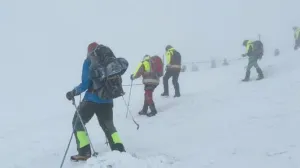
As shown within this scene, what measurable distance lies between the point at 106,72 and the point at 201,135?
345cm

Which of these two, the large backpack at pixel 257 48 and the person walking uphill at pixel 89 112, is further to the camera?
the large backpack at pixel 257 48

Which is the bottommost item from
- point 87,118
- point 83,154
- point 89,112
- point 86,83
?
point 83,154

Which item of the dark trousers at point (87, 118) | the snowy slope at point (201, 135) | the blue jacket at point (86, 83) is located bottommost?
the snowy slope at point (201, 135)

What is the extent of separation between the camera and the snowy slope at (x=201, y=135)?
7376mm

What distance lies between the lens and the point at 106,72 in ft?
23.8

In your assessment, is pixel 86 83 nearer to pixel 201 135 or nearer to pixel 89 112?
pixel 89 112

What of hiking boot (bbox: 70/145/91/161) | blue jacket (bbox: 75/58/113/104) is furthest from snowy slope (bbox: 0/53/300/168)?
blue jacket (bbox: 75/58/113/104)

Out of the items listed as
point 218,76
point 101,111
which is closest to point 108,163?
point 101,111

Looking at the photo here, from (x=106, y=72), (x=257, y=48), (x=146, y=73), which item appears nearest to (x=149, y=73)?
(x=146, y=73)

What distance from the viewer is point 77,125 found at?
7.74 meters

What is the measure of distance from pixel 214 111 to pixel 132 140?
3653 mm

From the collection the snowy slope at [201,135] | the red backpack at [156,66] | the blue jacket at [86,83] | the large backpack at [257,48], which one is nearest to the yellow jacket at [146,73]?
the red backpack at [156,66]

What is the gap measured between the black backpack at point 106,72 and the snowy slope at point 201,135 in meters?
1.11

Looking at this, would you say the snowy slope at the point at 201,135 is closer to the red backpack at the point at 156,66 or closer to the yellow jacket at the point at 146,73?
the yellow jacket at the point at 146,73
